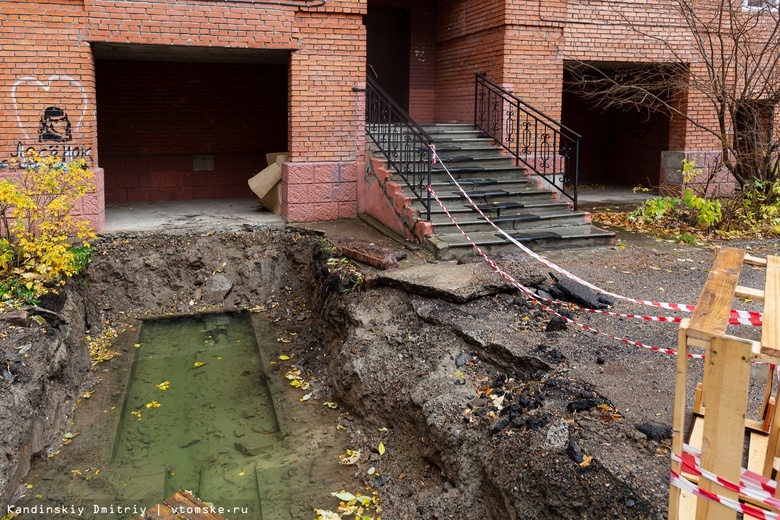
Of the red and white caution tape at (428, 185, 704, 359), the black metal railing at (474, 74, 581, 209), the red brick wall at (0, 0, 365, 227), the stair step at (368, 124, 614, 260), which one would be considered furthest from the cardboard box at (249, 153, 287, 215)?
the black metal railing at (474, 74, 581, 209)

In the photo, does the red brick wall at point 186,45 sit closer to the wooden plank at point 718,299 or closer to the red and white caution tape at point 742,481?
the wooden plank at point 718,299

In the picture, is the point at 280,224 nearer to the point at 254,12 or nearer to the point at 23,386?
the point at 254,12

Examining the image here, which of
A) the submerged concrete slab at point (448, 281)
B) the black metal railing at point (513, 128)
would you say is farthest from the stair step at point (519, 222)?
the black metal railing at point (513, 128)

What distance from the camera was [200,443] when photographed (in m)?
6.39

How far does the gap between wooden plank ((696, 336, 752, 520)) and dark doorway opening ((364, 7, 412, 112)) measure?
1106cm

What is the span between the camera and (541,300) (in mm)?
6734

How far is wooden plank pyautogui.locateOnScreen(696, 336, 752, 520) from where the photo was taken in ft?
8.35

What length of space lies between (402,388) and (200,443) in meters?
2.04

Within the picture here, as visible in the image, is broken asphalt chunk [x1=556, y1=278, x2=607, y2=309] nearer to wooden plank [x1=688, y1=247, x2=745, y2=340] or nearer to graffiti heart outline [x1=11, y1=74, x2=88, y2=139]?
wooden plank [x1=688, y1=247, x2=745, y2=340]

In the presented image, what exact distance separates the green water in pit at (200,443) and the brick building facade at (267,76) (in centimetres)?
297

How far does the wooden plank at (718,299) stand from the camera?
2.68m

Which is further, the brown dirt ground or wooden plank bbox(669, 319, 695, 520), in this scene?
the brown dirt ground

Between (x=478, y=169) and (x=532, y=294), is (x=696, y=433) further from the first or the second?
(x=478, y=169)

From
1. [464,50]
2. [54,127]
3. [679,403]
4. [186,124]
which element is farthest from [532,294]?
[186,124]
